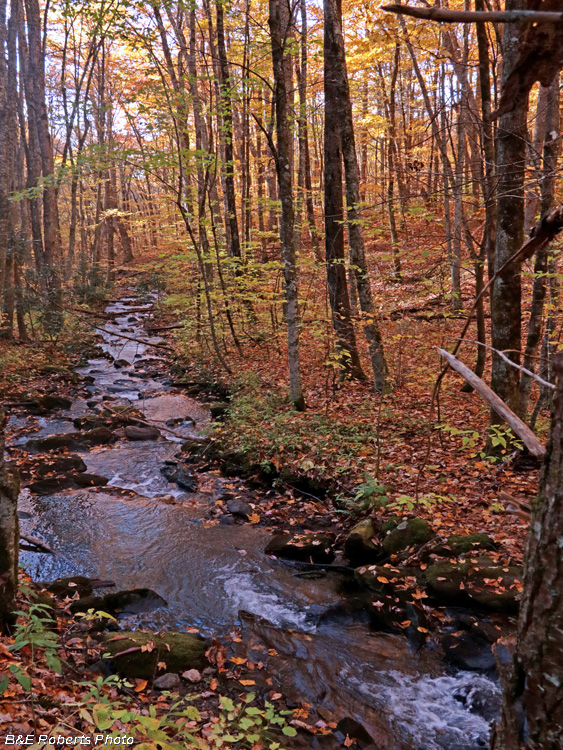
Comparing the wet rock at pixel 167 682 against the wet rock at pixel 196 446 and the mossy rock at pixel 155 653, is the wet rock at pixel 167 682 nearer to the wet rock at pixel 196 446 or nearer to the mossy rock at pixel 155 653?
the mossy rock at pixel 155 653

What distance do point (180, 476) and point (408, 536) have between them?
4.53 meters

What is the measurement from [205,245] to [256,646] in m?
11.7

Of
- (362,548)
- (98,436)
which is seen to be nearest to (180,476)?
(98,436)

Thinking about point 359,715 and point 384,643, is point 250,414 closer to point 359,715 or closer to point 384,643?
point 384,643

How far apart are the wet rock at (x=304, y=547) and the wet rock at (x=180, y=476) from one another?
8.09 feet

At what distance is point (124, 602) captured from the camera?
5.21 meters

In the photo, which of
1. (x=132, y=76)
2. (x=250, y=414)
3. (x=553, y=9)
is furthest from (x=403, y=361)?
(x=132, y=76)

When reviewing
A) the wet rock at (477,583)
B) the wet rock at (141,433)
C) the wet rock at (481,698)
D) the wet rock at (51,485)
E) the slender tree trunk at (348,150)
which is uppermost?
the slender tree trunk at (348,150)

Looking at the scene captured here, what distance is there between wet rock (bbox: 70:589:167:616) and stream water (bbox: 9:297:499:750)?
5.7 inches

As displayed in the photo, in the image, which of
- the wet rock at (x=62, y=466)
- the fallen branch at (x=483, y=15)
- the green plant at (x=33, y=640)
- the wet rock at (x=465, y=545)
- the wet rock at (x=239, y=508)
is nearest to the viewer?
the fallen branch at (x=483, y=15)

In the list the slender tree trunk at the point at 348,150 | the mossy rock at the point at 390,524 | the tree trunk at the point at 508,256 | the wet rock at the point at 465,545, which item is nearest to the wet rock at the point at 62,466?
the mossy rock at the point at 390,524

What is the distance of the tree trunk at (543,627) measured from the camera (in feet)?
4.18

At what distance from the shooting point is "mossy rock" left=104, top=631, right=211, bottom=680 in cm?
397

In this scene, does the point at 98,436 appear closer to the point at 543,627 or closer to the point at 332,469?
the point at 332,469
